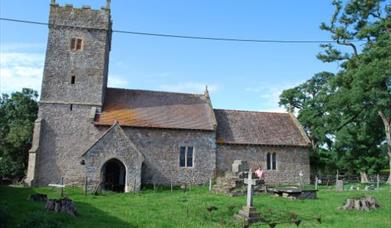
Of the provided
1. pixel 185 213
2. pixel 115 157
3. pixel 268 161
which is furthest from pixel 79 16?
pixel 185 213

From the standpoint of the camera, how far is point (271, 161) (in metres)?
34.2

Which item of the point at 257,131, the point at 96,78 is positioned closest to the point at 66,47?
the point at 96,78

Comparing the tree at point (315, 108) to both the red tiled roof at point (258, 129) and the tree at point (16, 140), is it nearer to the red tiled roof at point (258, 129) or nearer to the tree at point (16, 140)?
the red tiled roof at point (258, 129)

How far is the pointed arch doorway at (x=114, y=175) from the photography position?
29.4 meters

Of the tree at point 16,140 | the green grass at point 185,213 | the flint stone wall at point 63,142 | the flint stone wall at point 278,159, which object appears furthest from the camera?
the tree at point 16,140

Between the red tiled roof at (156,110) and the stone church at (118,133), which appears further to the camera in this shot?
the red tiled roof at (156,110)

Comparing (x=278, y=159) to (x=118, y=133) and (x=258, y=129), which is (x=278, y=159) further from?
(x=118, y=133)

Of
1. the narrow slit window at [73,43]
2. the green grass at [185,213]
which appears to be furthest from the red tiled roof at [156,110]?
the green grass at [185,213]

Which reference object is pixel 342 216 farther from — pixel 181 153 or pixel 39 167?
pixel 39 167

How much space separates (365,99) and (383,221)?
2231 centimetres

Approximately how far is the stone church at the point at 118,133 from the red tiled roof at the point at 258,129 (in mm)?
102

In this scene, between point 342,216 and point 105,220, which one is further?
point 342,216

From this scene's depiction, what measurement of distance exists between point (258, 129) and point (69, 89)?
55.9 feet

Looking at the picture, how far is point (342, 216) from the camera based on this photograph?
56.4 feet
